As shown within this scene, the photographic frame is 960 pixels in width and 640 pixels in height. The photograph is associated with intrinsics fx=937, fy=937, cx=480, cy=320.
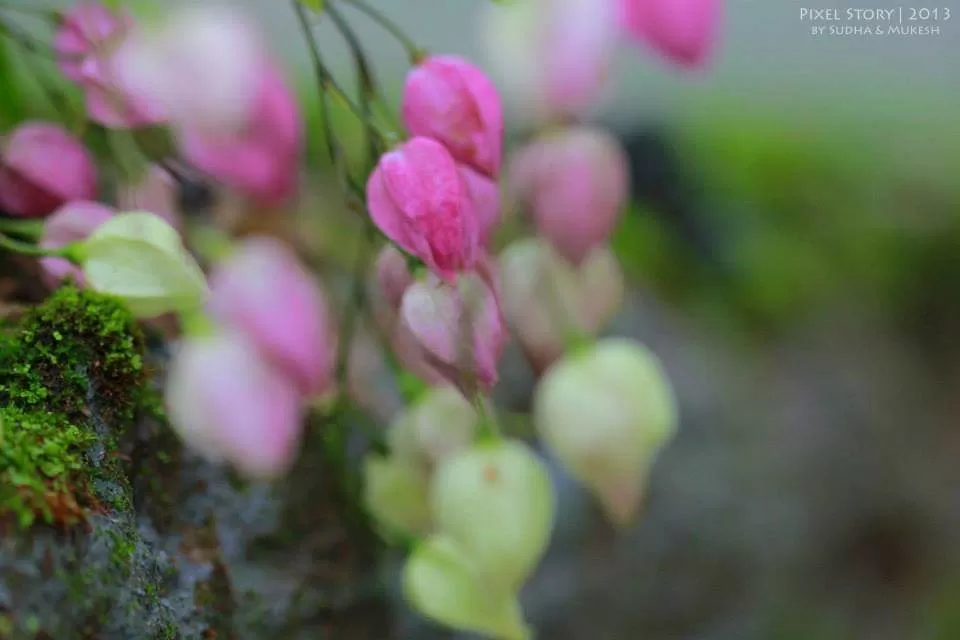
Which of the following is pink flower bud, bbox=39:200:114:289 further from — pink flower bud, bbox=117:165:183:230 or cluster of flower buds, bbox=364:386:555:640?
cluster of flower buds, bbox=364:386:555:640

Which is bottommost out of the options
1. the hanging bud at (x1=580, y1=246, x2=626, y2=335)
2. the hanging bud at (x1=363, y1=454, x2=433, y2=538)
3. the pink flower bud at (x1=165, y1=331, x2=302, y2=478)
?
the hanging bud at (x1=363, y1=454, x2=433, y2=538)

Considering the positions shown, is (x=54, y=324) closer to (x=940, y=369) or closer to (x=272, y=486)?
A: (x=272, y=486)

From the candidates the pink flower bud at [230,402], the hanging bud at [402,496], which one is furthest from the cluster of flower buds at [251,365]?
the hanging bud at [402,496]

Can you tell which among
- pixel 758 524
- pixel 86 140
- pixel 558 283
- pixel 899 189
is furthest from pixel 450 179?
pixel 899 189

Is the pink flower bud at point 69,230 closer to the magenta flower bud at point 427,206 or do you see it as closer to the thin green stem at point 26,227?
the thin green stem at point 26,227

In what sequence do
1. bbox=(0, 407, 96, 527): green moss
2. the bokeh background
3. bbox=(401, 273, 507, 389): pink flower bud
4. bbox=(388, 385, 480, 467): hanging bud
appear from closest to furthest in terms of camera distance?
bbox=(0, 407, 96, 527): green moss → bbox=(401, 273, 507, 389): pink flower bud → bbox=(388, 385, 480, 467): hanging bud → the bokeh background

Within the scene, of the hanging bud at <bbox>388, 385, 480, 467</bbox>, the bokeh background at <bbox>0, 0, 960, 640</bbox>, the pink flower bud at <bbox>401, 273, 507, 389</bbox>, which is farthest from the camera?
the bokeh background at <bbox>0, 0, 960, 640</bbox>

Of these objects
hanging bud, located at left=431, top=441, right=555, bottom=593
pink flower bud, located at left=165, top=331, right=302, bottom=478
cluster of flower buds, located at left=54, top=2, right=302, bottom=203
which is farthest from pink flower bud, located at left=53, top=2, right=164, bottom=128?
hanging bud, located at left=431, top=441, right=555, bottom=593
